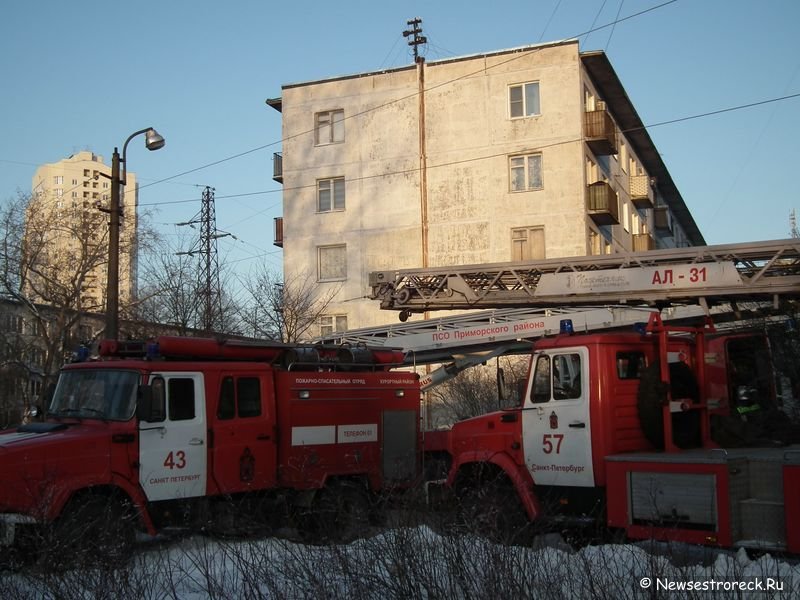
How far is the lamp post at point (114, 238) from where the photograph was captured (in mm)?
18000

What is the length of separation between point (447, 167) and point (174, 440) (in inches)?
985

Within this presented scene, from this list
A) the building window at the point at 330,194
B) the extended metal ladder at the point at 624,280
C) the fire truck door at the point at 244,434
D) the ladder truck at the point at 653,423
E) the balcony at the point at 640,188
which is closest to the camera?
the ladder truck at the point at 653,423

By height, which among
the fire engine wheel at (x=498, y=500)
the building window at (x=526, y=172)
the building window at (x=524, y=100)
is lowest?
the fire engine wheel at (x=498, y=500)

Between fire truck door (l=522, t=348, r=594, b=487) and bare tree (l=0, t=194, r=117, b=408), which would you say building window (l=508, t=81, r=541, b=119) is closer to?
bare tree (l=0, t=194, r=117, b=408)

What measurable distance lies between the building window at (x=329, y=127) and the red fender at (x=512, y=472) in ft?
88.4

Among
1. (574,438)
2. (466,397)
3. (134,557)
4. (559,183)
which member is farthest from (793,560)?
(559,183)

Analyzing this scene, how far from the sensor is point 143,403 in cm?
1028

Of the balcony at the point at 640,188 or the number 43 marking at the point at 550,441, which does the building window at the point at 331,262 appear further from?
the number 43 marking at the point at 550,441

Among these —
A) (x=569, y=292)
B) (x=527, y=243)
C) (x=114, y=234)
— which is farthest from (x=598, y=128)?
(x=569, y=292)

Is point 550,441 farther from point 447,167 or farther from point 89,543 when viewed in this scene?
point 447,167

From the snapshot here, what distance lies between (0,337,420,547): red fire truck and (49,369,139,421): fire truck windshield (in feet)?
0.05

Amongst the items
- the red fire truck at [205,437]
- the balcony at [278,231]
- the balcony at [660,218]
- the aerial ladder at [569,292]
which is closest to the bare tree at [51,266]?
the balcony at [278,231]

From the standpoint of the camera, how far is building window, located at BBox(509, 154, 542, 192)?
32.8m

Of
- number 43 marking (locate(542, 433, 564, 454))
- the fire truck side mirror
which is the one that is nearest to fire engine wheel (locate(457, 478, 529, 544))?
number 43 marking (locate(542, 433, 564, 454))
